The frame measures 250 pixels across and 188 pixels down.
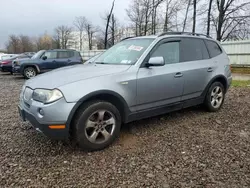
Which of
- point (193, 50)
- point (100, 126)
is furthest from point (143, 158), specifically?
point (193, 50)

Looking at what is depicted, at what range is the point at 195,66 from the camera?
4164 mm

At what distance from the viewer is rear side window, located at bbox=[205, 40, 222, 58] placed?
15.3 feet

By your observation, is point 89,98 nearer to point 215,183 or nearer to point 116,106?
point 116,106

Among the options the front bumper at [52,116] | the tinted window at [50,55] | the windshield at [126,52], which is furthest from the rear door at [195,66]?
the tinted window at [50,55]

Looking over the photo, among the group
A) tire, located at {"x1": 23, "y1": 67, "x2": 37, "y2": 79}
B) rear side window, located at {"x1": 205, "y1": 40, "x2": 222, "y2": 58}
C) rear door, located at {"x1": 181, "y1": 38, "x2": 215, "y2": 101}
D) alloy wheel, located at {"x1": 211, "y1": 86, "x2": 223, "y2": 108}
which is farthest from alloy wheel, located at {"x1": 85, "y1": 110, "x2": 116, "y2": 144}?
tire, located at {"x1": 23, "y1": 67, "x2": 37, "y2": 79}

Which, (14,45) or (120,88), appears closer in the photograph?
(120,88)

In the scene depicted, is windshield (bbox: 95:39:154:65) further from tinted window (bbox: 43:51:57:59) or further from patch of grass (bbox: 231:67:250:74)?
patch of grass (bbox: 231:67:250:74)

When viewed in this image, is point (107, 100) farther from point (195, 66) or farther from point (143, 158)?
point (195, 66)

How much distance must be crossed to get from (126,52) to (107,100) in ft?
3.60

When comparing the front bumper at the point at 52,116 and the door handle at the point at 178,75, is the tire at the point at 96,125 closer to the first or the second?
the front bumper at the point at 52,116

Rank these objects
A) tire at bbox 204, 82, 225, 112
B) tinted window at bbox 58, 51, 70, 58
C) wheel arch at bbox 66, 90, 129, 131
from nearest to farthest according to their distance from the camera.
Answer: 1. wheel arch at bbox 66, 90, 129, 131
2. tire at bbox 204, 82, 225, 112
3. tinted window at bbox 58, 51, 70, 58

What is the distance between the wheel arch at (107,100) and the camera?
279 cm

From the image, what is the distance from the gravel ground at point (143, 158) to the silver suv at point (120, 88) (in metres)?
0.33

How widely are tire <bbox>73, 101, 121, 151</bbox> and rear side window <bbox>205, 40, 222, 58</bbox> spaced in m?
2.76
